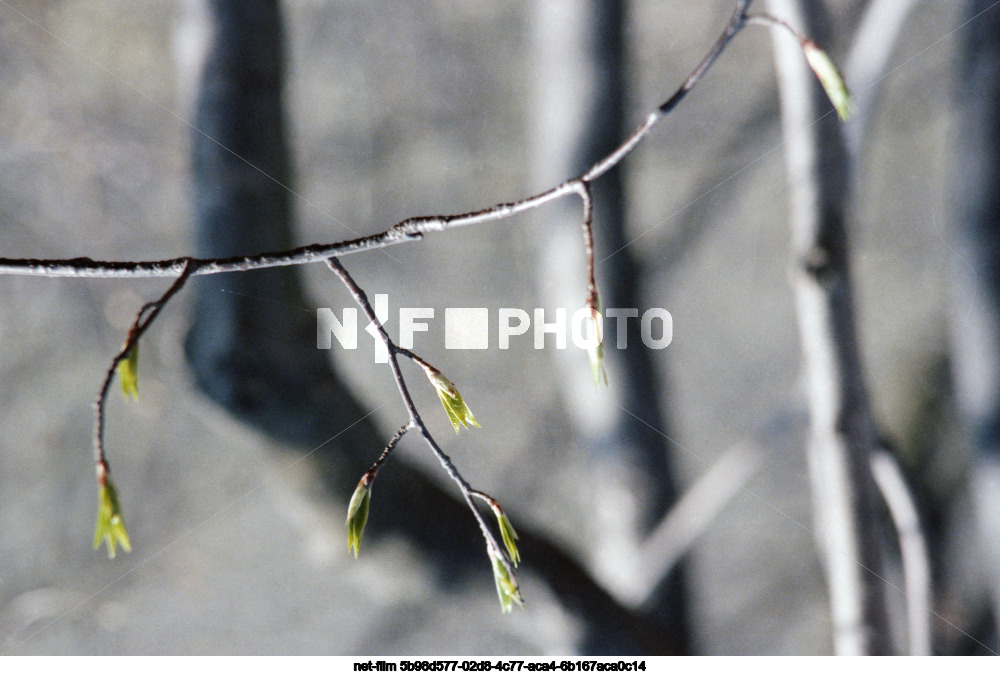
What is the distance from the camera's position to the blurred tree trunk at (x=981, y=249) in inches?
14.0

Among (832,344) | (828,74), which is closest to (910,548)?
(832,344)

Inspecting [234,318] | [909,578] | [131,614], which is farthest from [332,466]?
[909,578]

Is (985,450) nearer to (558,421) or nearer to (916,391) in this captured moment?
(916,391)

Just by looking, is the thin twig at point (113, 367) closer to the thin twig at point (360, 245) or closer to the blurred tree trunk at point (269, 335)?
the thin twig at point (360, 245)

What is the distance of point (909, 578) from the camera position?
0.39 meters

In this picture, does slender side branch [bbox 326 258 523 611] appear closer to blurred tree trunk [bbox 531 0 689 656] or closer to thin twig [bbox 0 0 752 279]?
thin twig [bbox 0 0 752 279]

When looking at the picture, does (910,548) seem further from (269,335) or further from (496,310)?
(269,335)

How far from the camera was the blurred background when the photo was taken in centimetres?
37

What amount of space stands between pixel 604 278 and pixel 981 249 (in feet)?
0.68

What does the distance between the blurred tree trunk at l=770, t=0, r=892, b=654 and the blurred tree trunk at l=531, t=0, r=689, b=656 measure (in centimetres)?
8

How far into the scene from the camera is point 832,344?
0.35 meters

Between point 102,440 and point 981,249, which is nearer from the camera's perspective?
point 102,440

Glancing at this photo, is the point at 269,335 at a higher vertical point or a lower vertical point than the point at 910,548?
higher

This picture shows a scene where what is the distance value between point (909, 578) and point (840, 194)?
0.76 ft
